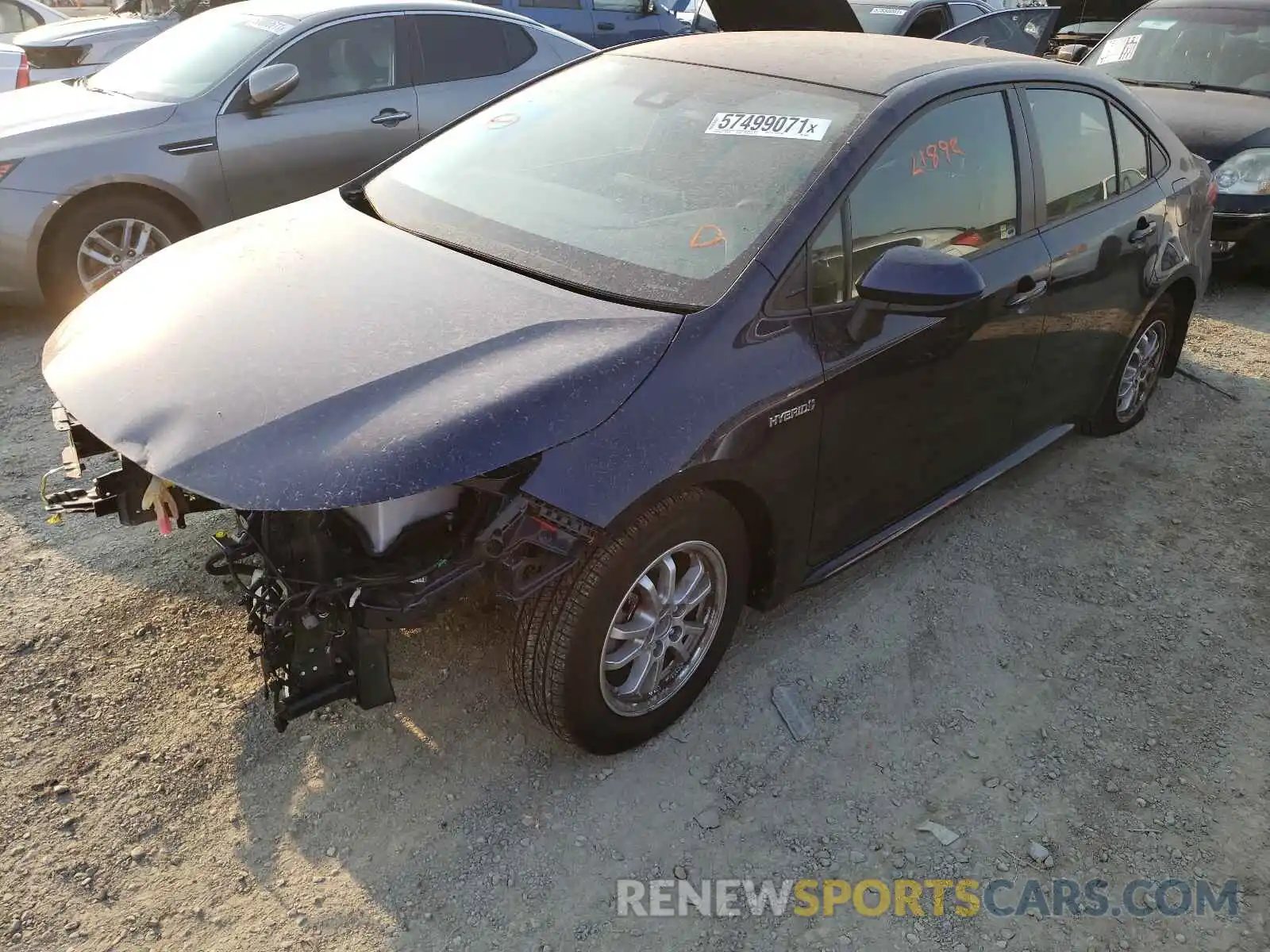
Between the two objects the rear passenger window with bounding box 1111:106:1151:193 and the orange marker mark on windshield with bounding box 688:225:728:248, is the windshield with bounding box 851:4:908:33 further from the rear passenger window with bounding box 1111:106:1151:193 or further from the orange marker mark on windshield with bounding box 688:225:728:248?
the orange marker mark on windshield with bounding box 688:225:728:248

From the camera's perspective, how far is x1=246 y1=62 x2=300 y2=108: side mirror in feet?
17.1

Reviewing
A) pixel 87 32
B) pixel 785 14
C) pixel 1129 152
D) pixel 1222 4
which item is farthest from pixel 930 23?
pixel 87 32

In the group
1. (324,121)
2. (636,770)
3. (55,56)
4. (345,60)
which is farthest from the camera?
(55,56)

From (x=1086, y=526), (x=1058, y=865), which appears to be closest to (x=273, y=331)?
(x=1058, y=865)

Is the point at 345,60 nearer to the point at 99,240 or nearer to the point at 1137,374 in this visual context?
the point at 99,240

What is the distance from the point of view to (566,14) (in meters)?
10.4

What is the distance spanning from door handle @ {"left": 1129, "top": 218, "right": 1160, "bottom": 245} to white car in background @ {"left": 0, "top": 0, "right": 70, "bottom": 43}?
10057 mm

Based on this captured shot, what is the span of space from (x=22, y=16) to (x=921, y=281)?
430 inches

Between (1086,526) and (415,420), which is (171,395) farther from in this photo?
(1086,526)

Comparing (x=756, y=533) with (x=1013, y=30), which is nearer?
(x=756, y=533)

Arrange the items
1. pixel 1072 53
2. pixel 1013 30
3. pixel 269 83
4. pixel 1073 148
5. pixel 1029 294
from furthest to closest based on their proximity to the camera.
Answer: pixel 1072 53 < pixel 1013 30 < pixel 269 83 < pixel 1073 148 < pixel 1029 294

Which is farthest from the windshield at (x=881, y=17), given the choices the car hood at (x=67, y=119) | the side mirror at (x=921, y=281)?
the side mirror at (x=921, y=281)

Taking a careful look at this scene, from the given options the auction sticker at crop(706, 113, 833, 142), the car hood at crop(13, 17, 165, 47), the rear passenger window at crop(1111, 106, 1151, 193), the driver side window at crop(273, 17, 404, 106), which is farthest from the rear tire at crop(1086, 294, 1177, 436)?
the car hood at crop(13, 17, 165, 47)

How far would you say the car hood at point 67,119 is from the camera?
15.9 feet
